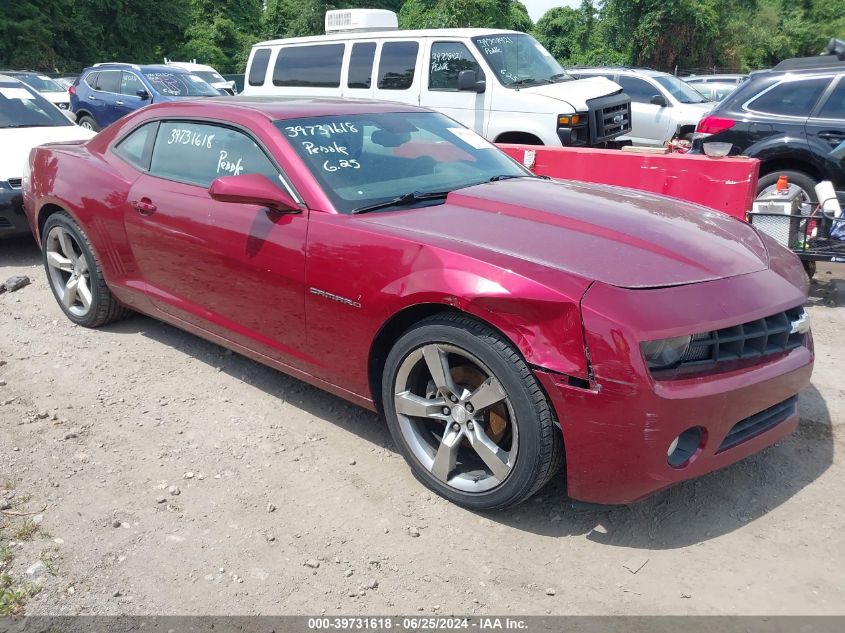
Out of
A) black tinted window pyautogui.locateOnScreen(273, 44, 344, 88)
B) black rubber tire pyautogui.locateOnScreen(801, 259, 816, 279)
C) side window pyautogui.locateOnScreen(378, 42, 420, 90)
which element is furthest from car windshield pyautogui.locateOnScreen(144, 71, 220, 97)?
black rubber tire pyautogui.locateOnScreen(801, 259, 816, 279)

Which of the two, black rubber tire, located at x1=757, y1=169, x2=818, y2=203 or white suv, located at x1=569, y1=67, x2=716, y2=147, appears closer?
black rubber tire, located at x1=757, y1=169, x2=818, y2=203

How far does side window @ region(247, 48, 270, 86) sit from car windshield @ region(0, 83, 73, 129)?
9.98 ft

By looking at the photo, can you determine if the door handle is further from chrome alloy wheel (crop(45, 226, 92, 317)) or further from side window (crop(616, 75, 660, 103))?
side window (crop(616, 75, 660, 103))

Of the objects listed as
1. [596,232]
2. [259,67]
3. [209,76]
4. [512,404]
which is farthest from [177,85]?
[512,404]

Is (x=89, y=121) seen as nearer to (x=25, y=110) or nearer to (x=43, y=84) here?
(x=43, y=84)

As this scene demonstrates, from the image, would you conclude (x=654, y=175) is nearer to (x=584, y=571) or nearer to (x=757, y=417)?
(x=757, y=417)

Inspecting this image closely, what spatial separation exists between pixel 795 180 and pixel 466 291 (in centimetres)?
502

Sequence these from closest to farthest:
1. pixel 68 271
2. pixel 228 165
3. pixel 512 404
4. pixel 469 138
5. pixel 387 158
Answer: pixel 512 404 < pixel 387 158 < pixel 228 165 < pixel 469 138 < pixel 68 271

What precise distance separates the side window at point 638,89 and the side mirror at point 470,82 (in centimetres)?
523

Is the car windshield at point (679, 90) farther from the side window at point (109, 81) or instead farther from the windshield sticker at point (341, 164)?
the side window at point (109, 81)

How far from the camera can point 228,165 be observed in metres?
3.98

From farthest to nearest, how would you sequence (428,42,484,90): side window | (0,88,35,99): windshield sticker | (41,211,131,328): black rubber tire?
(428,42,484,90): side window < (0,88,35,99): windshield sticker < (41,211,131,328): black rubber tire

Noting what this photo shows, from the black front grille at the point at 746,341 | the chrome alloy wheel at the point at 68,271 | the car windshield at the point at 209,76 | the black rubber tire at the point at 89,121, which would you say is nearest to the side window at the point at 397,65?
the chrome alloy wheel at the point at 68,271

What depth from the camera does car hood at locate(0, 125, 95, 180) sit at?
690 centimetres
